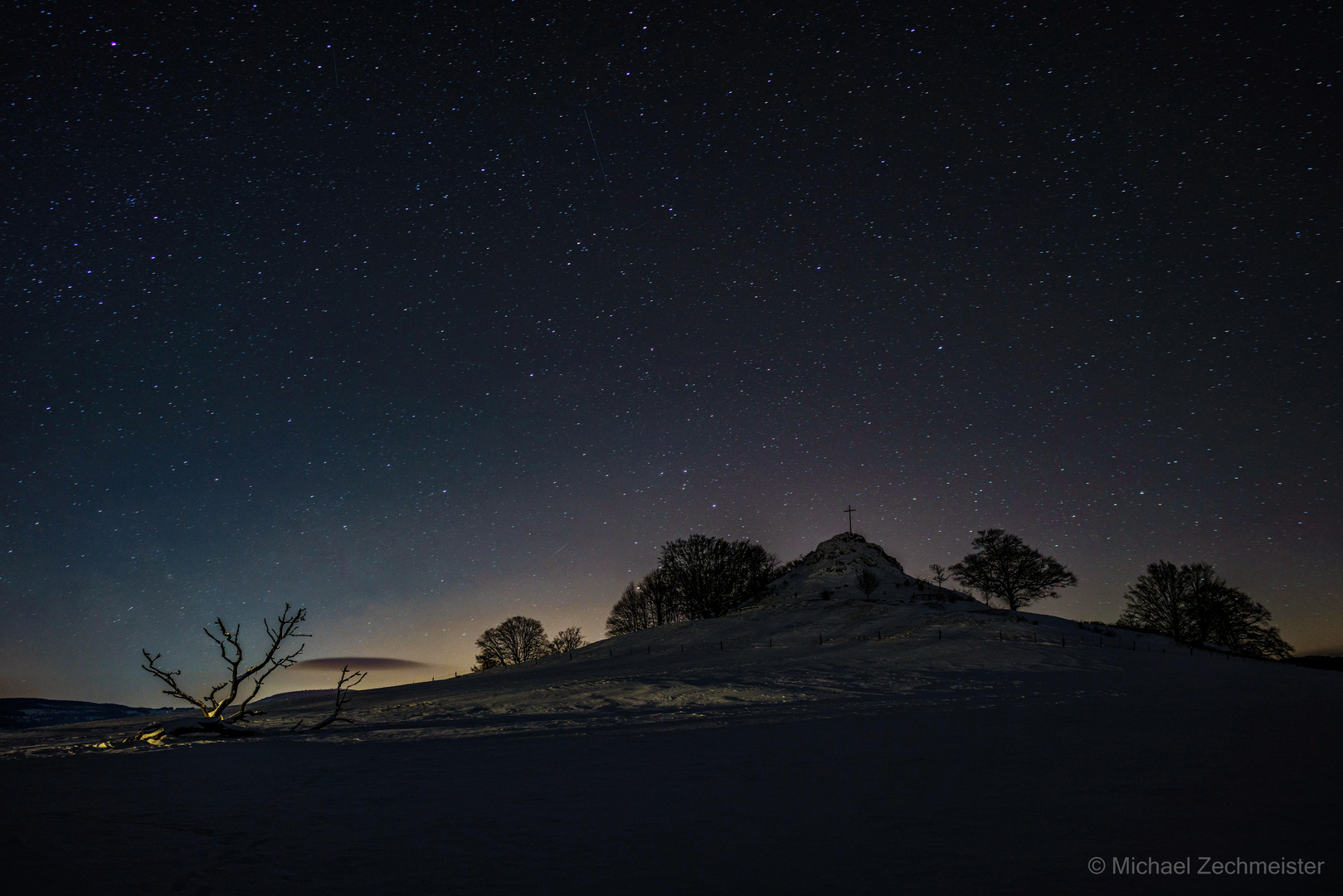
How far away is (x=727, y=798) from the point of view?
7309mm

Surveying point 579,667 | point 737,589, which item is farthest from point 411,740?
point 737,589

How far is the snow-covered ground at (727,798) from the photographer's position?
4.88 meters

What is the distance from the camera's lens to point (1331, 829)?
5.33 m

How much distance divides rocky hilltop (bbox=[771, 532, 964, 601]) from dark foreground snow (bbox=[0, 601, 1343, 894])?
135ft

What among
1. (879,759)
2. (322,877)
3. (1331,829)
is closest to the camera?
(322,877)

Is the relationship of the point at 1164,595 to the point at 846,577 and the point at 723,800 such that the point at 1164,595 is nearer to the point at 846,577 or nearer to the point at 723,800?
the point at 846,577

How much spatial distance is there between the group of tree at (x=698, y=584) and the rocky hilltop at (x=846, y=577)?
132 inches

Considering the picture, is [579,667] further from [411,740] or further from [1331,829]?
[1331,829]

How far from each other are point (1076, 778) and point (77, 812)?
1201 cm

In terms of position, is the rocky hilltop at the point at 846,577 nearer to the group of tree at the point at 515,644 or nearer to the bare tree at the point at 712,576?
the bare tree at the point at 712,576

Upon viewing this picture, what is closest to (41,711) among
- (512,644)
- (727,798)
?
(512,644)

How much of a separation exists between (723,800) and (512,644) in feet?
223

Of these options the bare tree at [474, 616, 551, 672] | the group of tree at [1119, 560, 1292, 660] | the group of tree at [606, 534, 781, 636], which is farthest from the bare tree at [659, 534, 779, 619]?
the group of tree at [1119, 560, 1292, 660]

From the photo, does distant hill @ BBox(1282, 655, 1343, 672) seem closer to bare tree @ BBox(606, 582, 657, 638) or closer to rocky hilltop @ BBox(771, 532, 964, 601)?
rocky hilltop @ BBox(771, 532, 964, 601)
